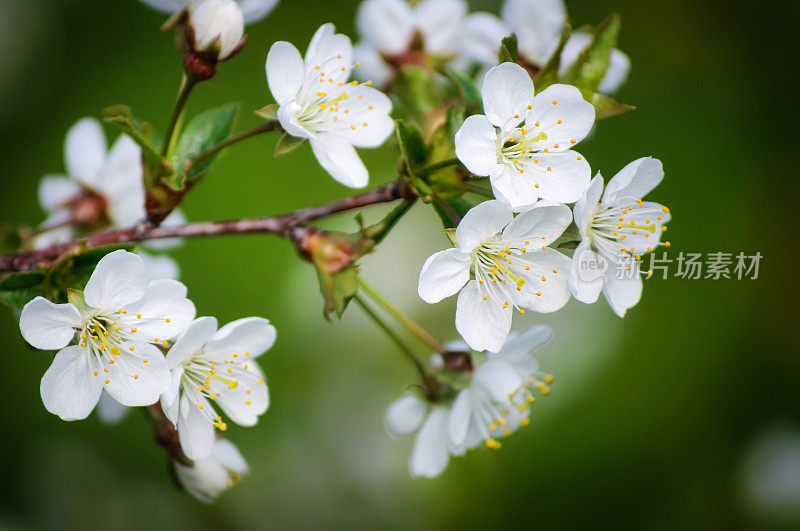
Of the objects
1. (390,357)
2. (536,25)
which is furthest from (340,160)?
(390,357)

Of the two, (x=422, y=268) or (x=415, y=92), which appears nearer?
(x=422, y=268)

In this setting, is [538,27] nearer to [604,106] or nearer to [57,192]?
[604,106]

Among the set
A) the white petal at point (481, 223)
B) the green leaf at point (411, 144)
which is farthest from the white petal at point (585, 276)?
the green leaf at point (411, 144)

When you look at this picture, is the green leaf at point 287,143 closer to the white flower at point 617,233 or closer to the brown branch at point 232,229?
the brown branch at point 232,229

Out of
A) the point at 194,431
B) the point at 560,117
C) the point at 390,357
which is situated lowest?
the point at 390,357

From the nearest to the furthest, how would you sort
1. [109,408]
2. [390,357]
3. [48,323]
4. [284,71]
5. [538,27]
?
[48,323] → [284,71] → [109,408] → [538,27] → [390,357]

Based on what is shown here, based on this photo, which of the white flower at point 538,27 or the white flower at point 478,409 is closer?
the white flower at point 478,409

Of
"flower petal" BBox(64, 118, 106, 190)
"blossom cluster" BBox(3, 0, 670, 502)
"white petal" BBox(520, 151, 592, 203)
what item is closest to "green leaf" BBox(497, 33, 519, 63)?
"blossom cluster" BBox(3, 0, 670, 502)

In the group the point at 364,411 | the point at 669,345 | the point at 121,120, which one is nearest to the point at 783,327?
the point at 669,345
